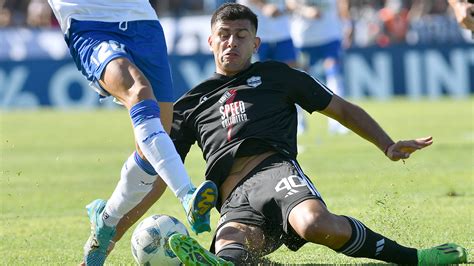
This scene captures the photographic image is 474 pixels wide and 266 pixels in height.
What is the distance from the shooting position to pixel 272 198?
5.94 metres

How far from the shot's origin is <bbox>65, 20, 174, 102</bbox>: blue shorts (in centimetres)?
609

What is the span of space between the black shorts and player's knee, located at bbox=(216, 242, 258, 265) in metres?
0.22

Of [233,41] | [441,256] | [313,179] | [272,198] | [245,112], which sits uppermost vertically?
[233,41]

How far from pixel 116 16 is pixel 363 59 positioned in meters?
18.3

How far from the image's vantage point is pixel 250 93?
6.48m

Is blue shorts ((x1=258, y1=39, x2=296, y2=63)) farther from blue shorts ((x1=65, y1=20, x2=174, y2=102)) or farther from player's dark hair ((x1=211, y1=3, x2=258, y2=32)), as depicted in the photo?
blue shorts ((x1=65, y1=20, x2=174, y2=102))

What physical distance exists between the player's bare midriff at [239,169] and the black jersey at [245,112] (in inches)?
1.2

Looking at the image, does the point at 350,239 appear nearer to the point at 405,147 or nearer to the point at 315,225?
the point at 315,225

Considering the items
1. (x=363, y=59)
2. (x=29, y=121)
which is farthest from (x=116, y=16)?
(x=363, y=59)

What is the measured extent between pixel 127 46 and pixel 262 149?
3.24ft

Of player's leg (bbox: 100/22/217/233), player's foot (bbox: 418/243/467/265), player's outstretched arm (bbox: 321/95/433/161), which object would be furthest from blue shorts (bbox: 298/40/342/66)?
player's foot (bbox: 418/243/467/265)

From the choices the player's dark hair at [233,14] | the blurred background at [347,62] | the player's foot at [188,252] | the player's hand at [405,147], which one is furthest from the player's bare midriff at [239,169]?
the blurred background at [347,62]

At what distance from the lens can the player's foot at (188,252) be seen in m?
5.25

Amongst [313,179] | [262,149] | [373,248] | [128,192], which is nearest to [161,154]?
[128,192]
